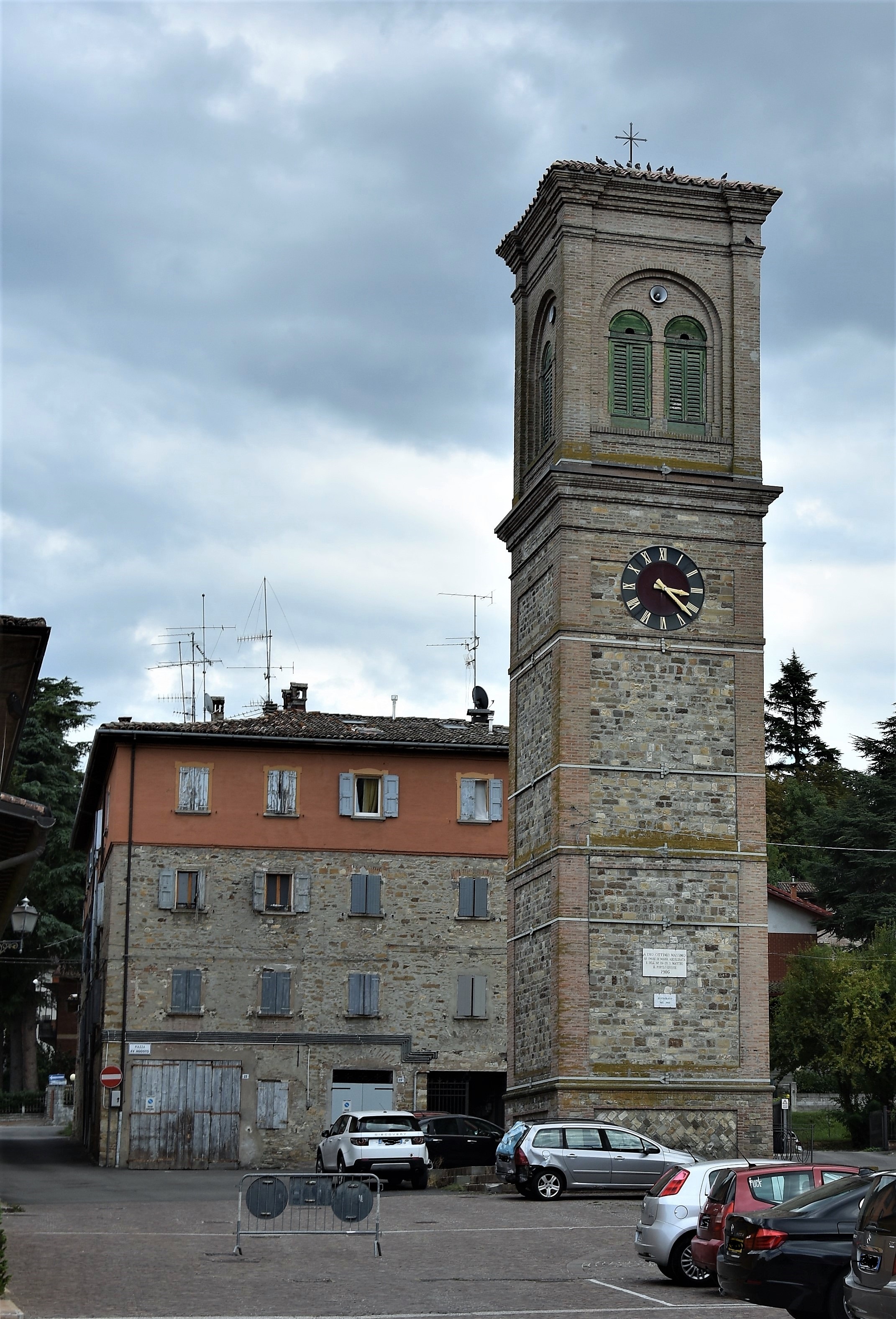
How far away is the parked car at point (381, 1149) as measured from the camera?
116ft

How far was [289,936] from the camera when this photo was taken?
4691 cm

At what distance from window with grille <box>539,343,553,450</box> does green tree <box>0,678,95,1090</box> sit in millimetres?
32030

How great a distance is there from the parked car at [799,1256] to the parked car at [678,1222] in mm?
2862

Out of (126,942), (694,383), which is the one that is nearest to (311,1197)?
(694,383)

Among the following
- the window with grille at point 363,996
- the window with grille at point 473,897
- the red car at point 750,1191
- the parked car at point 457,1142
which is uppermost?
the window with grille at point 473,897

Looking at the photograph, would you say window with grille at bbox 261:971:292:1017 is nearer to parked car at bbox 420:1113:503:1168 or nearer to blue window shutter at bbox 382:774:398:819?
blue window shutter at bbox 382:774:398:819

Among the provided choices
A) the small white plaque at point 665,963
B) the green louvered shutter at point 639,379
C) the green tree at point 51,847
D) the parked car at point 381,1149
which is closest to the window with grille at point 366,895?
the parked car at point 381,1149

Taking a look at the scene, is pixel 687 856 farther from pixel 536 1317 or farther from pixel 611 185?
pixel 536 1317

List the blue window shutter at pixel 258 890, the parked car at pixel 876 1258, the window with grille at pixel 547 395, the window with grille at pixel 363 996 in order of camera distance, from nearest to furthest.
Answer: the parked car at pixel 876 1258
the window with grille at pixel 547 395
the window with grille at pixel 363 996
the blue window shutter at pixel 258 890

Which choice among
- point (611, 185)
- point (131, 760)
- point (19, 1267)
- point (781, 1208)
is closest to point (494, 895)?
Result: point (131, 760)

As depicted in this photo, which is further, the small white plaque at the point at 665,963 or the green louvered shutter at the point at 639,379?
the green louvered shutter at the point at 639,379

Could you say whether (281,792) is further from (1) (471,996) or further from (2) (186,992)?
(1) (471,996)

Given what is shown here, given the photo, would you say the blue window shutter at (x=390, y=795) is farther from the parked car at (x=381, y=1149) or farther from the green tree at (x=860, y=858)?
the green tree at (x=860, y=858)

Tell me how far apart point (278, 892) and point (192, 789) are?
3562 mm
